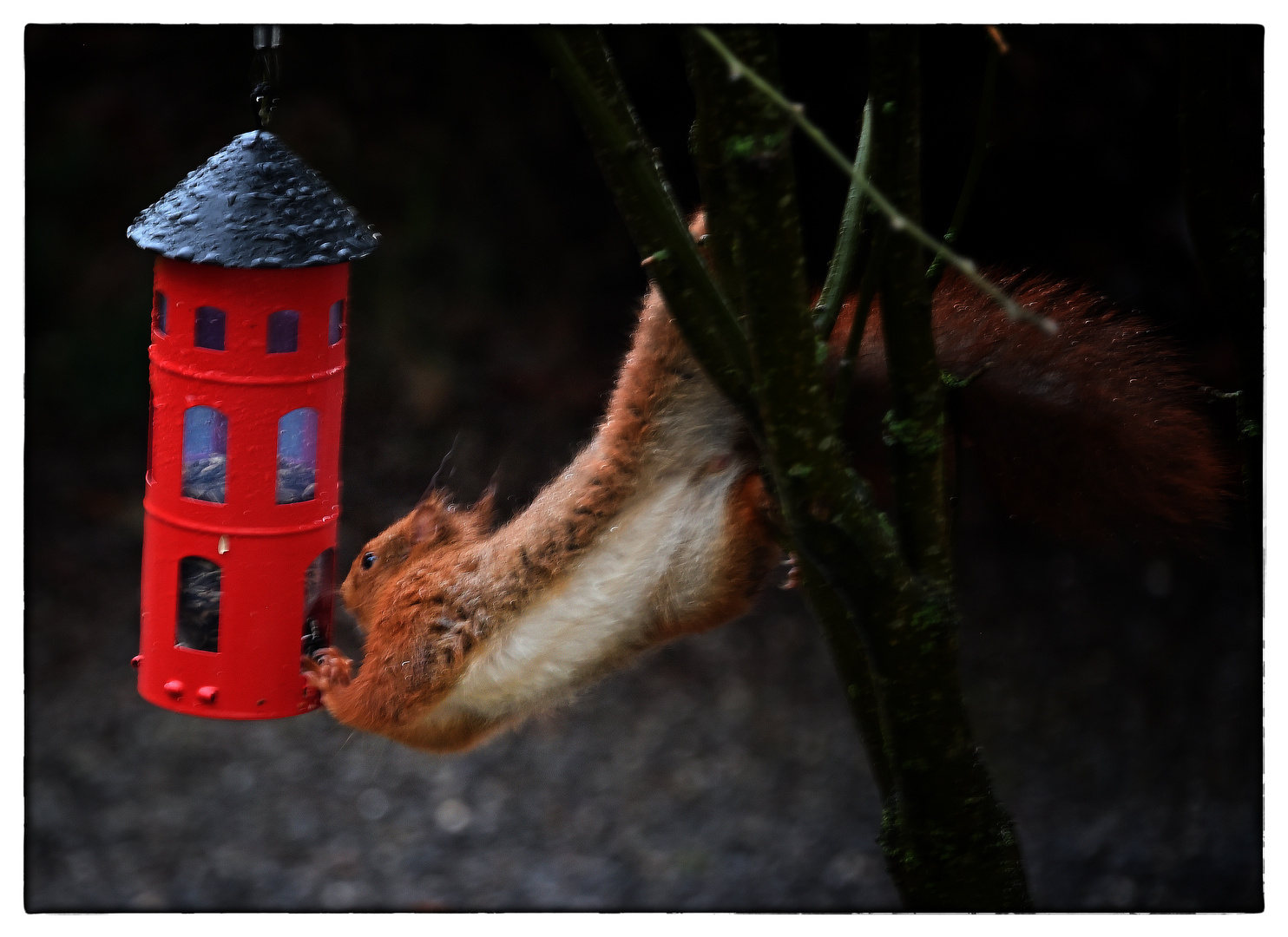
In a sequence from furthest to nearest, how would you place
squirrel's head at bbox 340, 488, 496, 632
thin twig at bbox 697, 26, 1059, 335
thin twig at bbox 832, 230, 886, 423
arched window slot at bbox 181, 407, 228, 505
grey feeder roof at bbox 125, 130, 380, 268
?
squirrel's head at bbox 340, 488, 496, 632
arched window slot at bbox 181, 407, 228, 505
grey feeder roof at bbox 125, 130, 380, 268
thin twig at bbox 832, 230, 886, 423
thin twig at bbox 697, 26, 1059, 335

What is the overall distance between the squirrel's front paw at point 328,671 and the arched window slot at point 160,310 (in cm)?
38

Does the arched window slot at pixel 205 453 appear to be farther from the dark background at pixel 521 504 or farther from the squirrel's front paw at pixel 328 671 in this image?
the dark background at pixel 521 504

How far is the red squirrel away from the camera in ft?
4.70

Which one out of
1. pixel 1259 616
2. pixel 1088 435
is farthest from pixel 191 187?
pixel 1259 616

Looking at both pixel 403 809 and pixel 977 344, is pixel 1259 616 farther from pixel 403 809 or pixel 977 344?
pixel 403 809

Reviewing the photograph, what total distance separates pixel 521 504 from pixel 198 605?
2.41 ft

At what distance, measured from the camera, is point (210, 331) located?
4.63 ft

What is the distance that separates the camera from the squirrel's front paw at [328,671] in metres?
1.51

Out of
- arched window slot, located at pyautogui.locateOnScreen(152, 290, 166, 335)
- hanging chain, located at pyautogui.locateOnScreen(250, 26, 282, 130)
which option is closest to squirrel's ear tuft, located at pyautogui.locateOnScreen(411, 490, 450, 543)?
arched window slot, located at pyautogui.locateOnScreen(152, 290, 166, 335)

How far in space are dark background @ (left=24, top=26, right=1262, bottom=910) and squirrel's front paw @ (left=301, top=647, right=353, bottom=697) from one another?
0.35m

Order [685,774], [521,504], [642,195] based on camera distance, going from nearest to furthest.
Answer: [642,195] < [521,504] < [685,774]

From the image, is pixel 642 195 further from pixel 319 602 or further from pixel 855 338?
pixel 319 602

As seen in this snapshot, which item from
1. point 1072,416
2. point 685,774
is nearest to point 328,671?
point 1072,416

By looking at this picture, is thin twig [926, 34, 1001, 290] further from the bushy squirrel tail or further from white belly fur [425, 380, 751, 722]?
white belly fur [425, 380, 751, 722]
